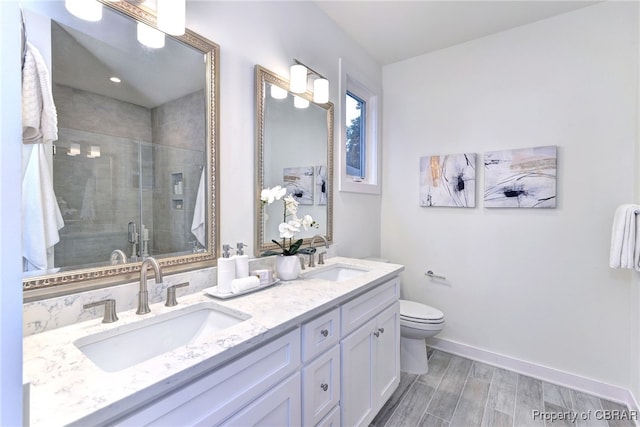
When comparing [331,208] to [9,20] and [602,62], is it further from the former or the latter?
[602,62]

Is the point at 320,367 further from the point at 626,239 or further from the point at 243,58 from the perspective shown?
the point at 626,239

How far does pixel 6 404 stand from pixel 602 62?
10.1 ft

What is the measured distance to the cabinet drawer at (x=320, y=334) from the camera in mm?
1088

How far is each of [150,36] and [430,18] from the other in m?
1.90

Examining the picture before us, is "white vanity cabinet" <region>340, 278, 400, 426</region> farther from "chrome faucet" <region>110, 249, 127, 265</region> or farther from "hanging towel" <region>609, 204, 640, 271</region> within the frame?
"hanging towel" <region>609, 204, 640, 271</region>

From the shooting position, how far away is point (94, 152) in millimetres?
989

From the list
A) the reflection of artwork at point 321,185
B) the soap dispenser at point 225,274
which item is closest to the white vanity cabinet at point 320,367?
the soap dispenser at point 225,274

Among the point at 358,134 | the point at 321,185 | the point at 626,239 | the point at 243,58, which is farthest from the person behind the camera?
the point at 358,134

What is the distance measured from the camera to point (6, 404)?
0.42 m

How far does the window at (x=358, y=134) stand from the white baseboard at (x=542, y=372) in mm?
1509

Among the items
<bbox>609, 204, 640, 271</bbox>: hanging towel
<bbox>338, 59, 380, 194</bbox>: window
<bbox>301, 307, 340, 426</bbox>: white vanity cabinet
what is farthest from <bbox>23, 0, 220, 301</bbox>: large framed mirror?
<bbox>609, 204, 640, 271</bbox>: hanging towel

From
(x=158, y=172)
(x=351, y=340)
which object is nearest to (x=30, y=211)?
(x=158, y=172)

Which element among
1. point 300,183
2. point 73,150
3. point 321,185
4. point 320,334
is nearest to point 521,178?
point 321,185

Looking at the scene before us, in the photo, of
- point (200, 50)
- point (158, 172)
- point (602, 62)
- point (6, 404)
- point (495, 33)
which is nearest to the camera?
point (6, 404)
